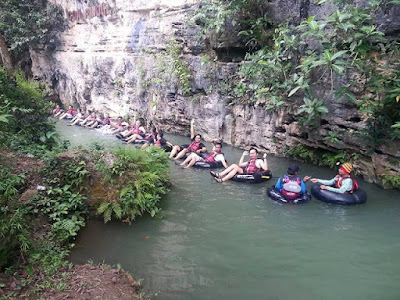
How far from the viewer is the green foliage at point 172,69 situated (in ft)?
45.4

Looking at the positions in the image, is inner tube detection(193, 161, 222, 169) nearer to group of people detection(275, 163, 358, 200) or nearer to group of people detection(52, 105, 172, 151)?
group of people detection(52, 105, 172, 151)

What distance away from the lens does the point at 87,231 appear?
5.54 meters

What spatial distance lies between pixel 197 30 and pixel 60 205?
33.8 feet

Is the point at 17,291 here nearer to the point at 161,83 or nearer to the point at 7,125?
the point at 7,125

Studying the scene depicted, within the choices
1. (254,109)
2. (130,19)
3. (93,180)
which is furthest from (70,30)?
(93,180)

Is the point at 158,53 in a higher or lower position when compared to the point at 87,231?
higher

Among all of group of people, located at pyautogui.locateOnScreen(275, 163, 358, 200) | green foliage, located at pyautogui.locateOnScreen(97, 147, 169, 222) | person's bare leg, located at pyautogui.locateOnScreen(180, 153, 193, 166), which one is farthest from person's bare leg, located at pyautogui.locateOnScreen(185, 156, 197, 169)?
group of people, located at pyautogui.locateOnScreen(275, 163, 358, 200)

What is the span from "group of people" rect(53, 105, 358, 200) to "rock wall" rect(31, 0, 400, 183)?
127 cm

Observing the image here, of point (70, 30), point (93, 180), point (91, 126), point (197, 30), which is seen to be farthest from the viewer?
point (70, 30)

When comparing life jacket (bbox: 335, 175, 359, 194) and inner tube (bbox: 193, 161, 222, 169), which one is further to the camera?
inner tube (bbox: 193, 161, 222, 169)

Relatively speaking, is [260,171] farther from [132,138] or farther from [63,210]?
[132,138]

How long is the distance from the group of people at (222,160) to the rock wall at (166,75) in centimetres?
127

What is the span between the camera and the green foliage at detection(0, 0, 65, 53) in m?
18.4

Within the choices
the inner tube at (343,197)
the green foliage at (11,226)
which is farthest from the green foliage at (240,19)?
the green foliage at (11,226)
